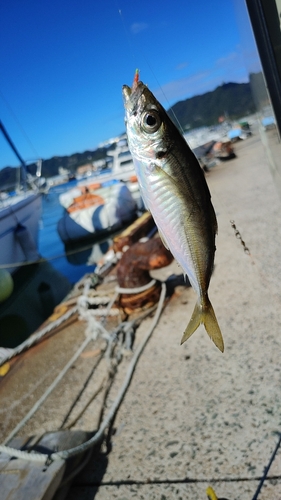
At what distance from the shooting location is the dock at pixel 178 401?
2680 mm

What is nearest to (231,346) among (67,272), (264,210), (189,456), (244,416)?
(244,416)

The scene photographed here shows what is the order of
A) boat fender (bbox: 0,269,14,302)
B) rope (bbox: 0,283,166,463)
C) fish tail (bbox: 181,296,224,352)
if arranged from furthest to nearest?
boat fender (bbox: 0,269,14,302) → rope (bbox: 0,283,166,463) → fish tail (bbox: 181,296,224,352)

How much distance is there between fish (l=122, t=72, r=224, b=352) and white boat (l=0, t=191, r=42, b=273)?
14672mm

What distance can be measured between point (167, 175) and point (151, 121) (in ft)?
0.77

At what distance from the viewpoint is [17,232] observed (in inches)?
702

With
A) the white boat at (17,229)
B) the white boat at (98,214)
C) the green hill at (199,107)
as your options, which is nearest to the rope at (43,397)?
the green hill at (199,107)

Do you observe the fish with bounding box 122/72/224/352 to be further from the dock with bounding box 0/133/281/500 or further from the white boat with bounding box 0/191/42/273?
the white boat with bounding box 0/191/42/273

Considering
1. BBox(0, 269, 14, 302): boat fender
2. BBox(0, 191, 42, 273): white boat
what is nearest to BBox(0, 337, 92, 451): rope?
BBox(0, 269, 14, 302): boat fender

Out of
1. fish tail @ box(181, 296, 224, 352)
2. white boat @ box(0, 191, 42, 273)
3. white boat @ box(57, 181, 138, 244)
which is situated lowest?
white boat @ box(57, 181, 138, 244)

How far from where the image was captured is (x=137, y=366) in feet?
14.0

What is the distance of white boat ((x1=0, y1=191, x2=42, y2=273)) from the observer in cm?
1656

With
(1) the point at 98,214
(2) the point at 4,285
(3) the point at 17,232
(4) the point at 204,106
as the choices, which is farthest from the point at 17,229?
(4) the point at 204,106

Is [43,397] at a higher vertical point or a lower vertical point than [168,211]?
lower

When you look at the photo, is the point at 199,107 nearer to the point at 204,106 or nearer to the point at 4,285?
the point at 204,106
